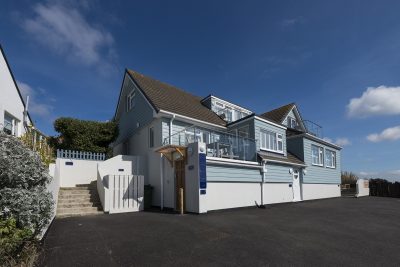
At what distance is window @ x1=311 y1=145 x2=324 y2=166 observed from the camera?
839 inches

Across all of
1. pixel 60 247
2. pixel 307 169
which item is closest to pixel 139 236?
pixel 60 247

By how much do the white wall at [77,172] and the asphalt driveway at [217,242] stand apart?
5.00 m

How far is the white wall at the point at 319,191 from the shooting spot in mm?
19688

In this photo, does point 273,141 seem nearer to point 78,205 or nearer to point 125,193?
point 125,193

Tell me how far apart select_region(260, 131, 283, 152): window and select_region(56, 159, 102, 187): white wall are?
10175mm

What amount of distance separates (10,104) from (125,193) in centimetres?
694

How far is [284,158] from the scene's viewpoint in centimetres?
1780

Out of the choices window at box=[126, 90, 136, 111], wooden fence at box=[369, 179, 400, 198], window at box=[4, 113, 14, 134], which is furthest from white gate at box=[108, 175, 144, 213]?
wooden fence at box=[369, 179, 400, 198]

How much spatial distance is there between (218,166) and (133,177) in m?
4.12

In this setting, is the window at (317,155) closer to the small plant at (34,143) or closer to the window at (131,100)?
the window at (131,100)

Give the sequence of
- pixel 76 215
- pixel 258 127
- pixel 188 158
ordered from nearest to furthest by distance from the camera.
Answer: pixel 76 215, pixel 188 158, pixel 258 127

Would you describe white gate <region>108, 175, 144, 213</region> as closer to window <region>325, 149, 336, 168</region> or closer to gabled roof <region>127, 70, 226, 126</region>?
gabled roof <region>127, 70, 226, 126</region>

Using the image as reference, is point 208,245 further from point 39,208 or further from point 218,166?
point 218,166

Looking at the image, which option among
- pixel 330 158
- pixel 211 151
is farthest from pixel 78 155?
pixel 330 158
